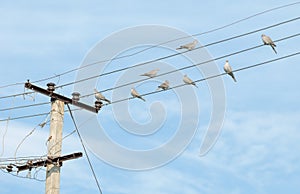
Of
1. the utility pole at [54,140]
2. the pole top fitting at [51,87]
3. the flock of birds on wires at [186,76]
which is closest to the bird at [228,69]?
the flock of birds on wires at [186,76]

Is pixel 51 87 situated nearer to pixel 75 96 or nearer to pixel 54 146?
pixel 75 96

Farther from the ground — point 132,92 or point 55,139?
point 132,92

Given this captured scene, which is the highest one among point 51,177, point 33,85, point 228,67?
point 33,85

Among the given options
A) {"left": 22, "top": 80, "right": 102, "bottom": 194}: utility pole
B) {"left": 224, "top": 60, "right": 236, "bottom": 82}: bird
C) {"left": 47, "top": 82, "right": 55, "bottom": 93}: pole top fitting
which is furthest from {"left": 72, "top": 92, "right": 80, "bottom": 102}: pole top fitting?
{"left": 224, "top": 60, "right": 236, "bottom": 82}: bird

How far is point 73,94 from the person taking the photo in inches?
747

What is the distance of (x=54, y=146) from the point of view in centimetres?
1791

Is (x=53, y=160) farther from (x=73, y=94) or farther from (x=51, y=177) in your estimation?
(x=73, y=94)

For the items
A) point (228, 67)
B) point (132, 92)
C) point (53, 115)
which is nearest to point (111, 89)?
point (132, 92)

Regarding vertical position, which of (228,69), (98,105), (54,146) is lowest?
(54,146)

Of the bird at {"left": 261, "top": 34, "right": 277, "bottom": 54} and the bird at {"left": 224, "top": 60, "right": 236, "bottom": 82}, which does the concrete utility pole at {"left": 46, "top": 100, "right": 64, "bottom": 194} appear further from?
the bird at {"left": 261, "top": 34, "right": 277, "bottom": 54}

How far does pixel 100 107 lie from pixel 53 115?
5.56 feet

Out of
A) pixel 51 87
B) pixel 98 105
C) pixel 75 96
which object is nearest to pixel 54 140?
pixel 51 87

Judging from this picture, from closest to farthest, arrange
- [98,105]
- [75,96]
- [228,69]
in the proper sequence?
[228,69], [75,96], [98,105]

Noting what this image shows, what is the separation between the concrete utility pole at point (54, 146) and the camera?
57.6 ft
